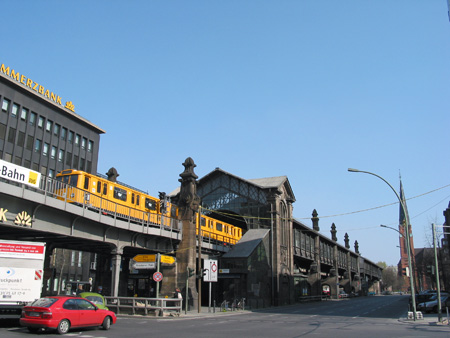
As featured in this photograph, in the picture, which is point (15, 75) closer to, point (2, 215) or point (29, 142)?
point (29, 142)

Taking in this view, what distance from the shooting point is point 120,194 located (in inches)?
1283

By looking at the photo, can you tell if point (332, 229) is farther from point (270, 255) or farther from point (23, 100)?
point (23, 100)

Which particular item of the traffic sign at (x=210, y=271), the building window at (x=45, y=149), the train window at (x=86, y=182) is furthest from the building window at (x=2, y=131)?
the traffic sign at (x=210, y=271)

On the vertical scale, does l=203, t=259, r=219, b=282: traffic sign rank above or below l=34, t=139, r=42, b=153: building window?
below

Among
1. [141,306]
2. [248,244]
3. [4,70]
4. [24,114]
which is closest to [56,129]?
[24,114]

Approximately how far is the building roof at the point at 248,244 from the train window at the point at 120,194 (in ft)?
58.4

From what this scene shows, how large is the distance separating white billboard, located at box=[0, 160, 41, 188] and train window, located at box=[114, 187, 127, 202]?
10.7 metres

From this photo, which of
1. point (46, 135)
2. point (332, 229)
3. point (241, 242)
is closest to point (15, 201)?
point (241, 242)

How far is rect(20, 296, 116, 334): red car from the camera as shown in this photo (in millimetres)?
15648

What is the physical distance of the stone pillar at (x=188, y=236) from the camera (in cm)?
3631

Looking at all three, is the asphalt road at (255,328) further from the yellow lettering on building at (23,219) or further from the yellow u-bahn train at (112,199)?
the yellow u-bahn train at (112,199)

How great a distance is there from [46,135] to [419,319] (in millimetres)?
60981

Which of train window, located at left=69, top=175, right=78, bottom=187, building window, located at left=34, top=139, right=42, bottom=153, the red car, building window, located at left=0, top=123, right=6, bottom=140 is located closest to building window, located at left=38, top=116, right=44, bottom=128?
building window, located at left=34, top=139, right=42, bottom=153

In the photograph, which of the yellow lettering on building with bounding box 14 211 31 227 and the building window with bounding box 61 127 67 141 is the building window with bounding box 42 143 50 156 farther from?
the yellow lettering on building with bounding box 14 211 31 227
